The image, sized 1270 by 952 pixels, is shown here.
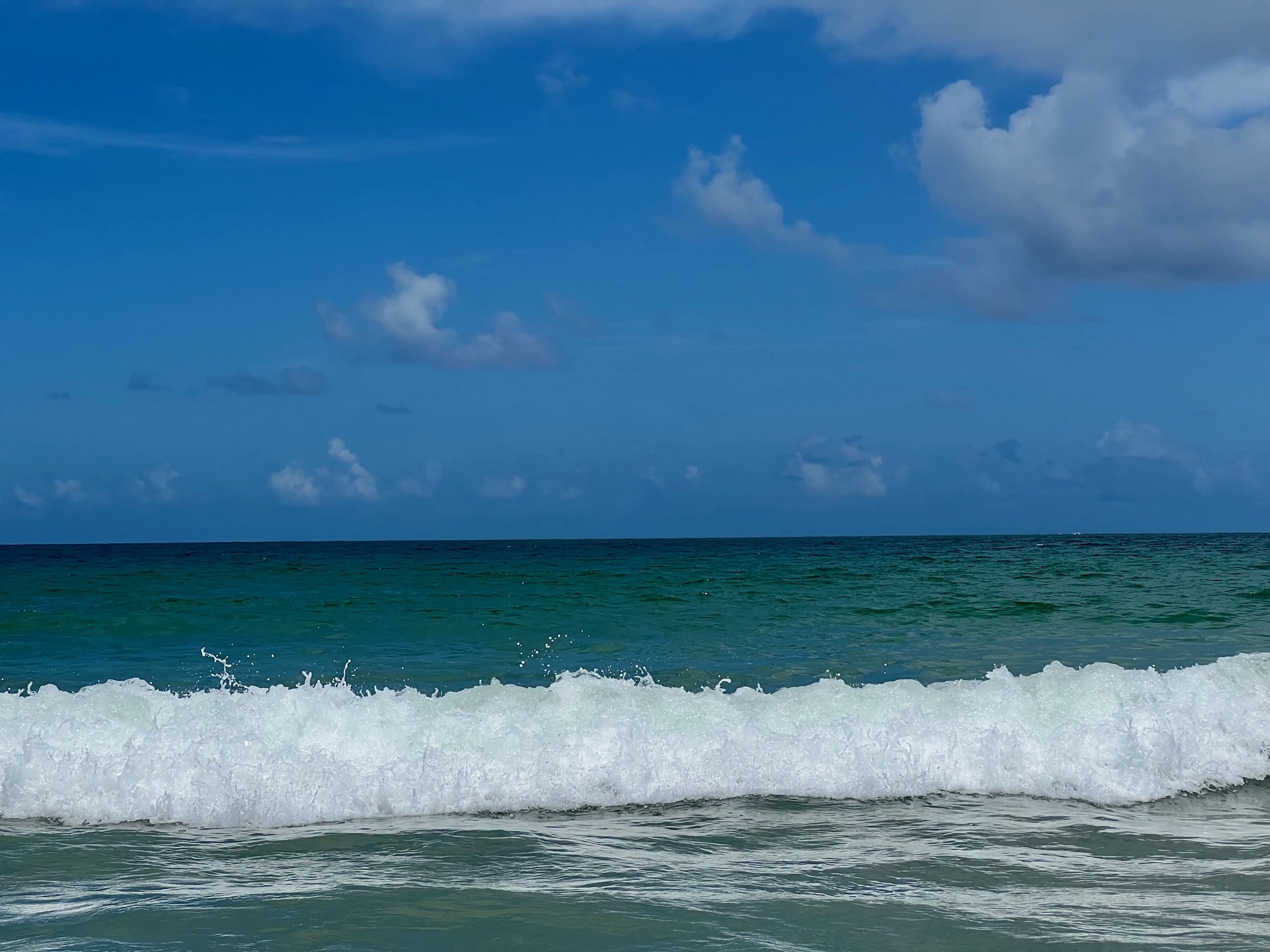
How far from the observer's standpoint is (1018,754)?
9.10m

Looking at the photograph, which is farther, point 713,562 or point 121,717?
point 713,562

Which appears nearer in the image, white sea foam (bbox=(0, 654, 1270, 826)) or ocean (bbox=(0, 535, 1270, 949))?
ocean (bbox=(0, 535, 1270, 949))

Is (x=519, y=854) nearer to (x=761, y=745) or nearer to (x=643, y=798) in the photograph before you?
(x=643, y=798)

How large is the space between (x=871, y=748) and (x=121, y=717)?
6774 millimetres

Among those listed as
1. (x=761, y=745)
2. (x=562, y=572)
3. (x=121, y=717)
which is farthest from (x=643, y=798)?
(x=562, y=572)

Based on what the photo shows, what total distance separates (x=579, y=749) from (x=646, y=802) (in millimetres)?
767

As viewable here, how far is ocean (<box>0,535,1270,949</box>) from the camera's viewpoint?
5.59 metres

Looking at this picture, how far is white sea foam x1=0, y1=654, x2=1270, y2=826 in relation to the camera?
825cm

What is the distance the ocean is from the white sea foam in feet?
0.09

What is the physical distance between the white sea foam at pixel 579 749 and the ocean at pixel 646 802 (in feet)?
0.09

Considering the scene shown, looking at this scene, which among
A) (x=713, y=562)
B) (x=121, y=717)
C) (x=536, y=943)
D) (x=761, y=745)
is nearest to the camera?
(x=536, y=943)

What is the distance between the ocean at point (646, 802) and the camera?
5.59 meters

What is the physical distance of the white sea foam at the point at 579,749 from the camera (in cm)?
825

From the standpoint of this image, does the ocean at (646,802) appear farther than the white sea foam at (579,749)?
No
